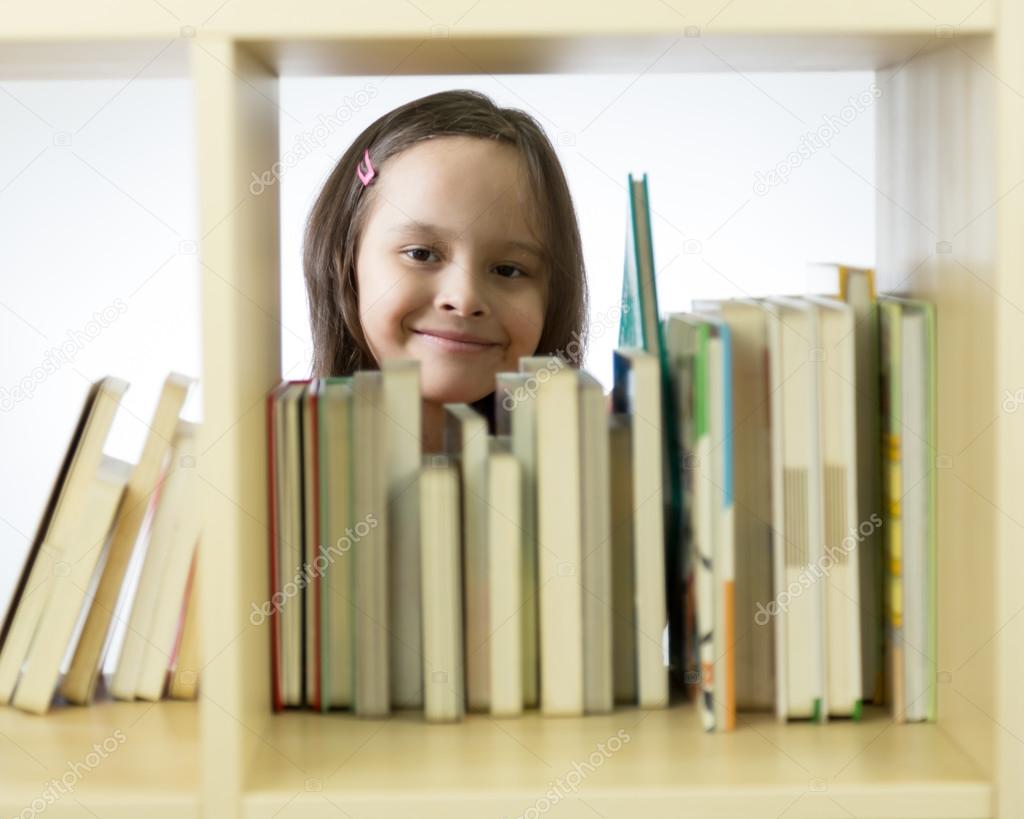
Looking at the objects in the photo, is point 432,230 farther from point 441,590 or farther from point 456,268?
point 441,590

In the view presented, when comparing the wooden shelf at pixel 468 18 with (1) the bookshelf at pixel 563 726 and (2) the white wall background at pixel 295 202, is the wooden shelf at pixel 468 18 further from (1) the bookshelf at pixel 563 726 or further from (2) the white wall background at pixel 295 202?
(2) the white wall background at pixel 295 202

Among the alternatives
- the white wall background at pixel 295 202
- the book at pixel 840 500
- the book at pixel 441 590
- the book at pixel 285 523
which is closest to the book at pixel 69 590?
the book at pixel 285 523

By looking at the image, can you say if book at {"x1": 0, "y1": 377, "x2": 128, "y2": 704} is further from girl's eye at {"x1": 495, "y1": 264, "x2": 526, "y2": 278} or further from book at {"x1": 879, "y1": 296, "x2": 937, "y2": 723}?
girl's eye at {"x1": 495, "y1": 264, "x2": 526, "y2": 278}

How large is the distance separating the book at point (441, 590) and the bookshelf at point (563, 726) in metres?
0.03

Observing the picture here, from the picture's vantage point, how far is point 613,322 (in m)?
2.60

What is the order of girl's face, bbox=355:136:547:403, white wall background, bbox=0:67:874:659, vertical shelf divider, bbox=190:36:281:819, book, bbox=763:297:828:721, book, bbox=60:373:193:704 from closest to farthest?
1. vertical shelf divider, bbox=190:36:281:819
2. book, bbox=763:297:828:721
3. book, bbox=60:373:193:704
4. girl's face, bbox=355:136:547:403
5. white wall background, bbox=0:67:874:659

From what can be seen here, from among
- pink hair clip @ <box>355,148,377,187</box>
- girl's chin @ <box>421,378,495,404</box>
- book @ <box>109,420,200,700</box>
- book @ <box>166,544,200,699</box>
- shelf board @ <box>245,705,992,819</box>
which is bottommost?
shelf board @ <box>245,705,992,819</box>

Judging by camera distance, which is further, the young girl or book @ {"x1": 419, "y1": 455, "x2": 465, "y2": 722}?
the young girl

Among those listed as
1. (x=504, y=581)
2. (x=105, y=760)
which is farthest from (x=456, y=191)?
(x=105, y=760)

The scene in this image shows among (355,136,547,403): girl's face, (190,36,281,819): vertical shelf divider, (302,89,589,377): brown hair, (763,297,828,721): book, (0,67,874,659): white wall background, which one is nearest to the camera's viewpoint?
(190,36,281,819): vertical shelf divider

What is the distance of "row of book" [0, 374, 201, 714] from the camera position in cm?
112

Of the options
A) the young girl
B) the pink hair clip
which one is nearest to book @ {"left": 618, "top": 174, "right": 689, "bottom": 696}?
the young girl

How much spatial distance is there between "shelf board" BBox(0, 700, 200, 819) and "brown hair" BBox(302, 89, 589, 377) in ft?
3.47

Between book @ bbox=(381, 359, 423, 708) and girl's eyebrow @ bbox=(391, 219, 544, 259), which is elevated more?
girl's eyebrow @ bbox=(391, 219, 544, 259)
